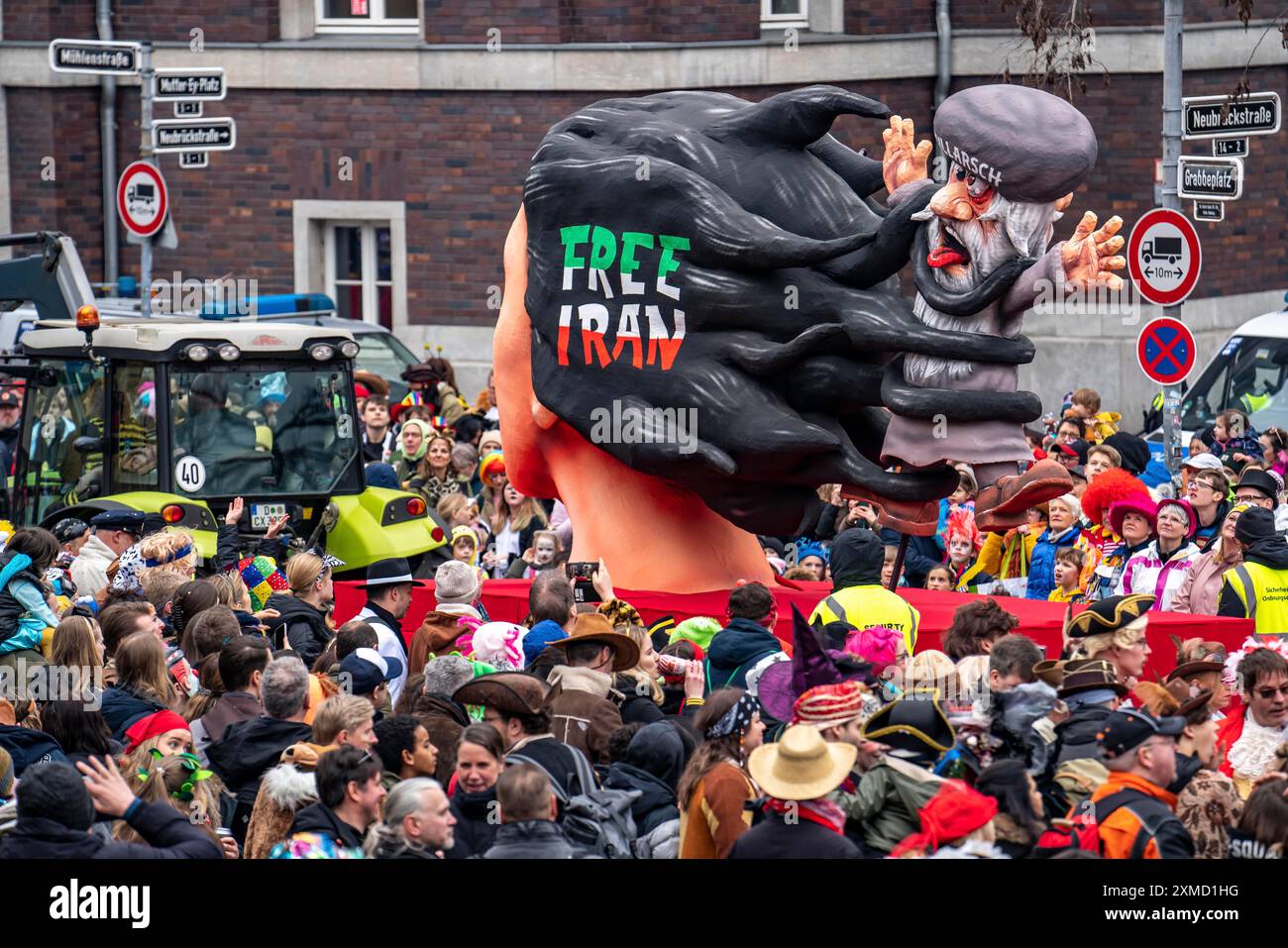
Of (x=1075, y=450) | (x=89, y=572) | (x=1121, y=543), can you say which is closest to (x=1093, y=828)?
(x=1121, y=543)

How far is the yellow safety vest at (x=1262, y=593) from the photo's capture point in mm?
10992

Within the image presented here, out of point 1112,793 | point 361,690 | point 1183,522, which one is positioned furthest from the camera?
point 1183,522

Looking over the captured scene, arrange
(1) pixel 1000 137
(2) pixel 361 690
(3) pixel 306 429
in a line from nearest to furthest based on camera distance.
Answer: (2) pixel 361 690 → (1) pixel 1000 137 → (3) pixel 306 429

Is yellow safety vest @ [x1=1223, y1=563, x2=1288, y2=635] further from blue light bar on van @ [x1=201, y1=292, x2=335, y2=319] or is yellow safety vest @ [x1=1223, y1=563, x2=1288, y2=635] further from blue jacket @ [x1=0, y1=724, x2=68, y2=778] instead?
blue light bar on van @ [x1=201, y1=292, x2=335, y2=319]

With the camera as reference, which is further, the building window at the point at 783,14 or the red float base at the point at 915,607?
the building window at the point at 783,14

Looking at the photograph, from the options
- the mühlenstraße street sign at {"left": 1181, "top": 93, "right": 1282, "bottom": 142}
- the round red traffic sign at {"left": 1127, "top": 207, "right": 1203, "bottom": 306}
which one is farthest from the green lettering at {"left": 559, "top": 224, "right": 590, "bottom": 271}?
the mühlenstraße street sign at {"left": 1181, "top": 93, "right": 1282, "bottom": 142}

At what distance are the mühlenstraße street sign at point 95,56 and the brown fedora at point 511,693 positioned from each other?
999 cm

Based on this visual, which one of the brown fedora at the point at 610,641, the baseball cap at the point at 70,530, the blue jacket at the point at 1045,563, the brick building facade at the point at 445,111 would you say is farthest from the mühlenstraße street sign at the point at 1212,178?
the brick building facade at the point at 445,111

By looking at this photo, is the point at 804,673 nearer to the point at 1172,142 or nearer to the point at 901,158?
the point at 901,158

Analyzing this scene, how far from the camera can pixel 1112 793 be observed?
22.7 feet

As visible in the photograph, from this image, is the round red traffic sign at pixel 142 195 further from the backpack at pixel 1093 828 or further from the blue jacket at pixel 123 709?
the backpack at pixel 1093 828
